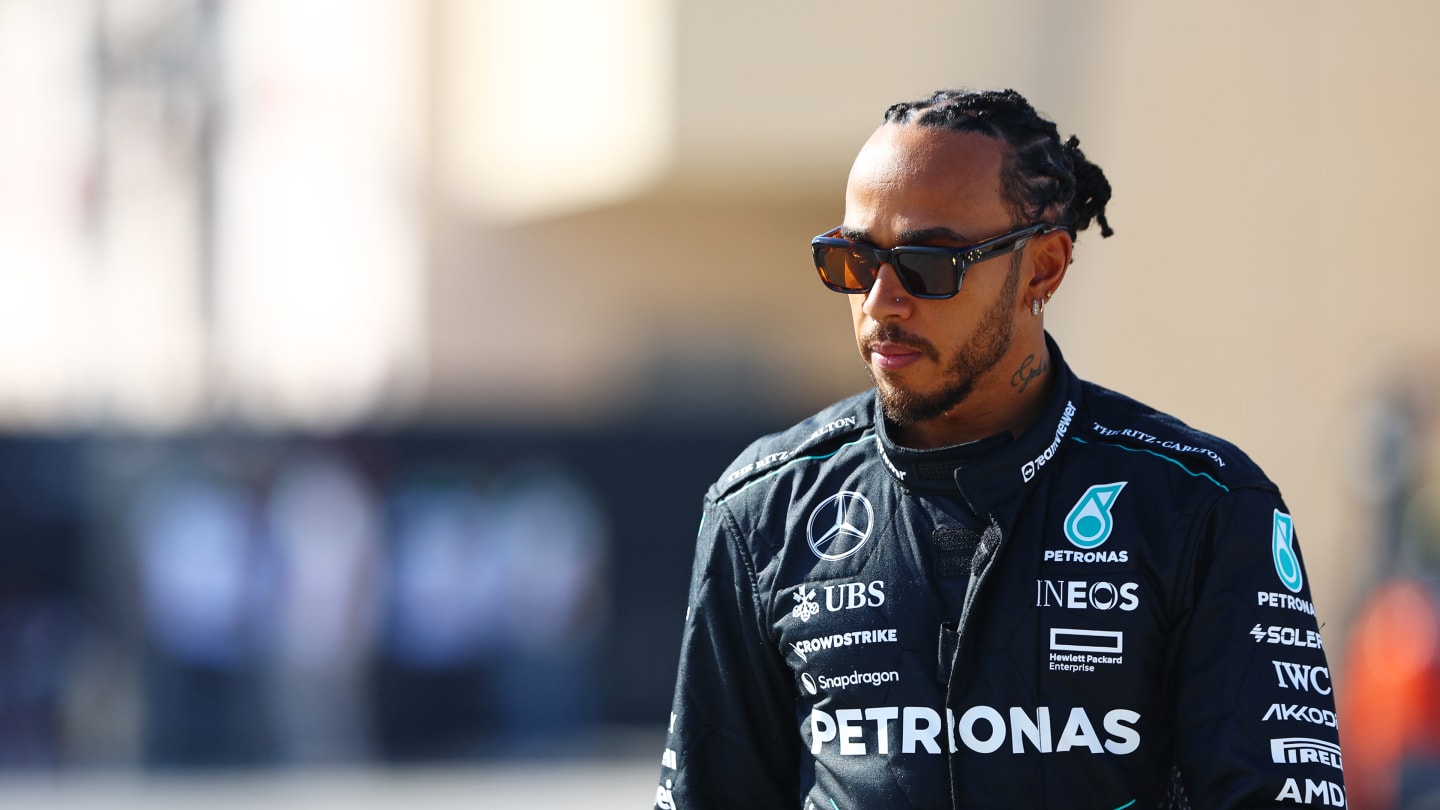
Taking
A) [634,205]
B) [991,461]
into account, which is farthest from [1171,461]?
[634,205]

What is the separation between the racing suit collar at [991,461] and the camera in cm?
271

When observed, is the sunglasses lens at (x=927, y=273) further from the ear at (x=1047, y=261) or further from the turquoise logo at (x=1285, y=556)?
the turquoise logo at (x=1285, y=556)

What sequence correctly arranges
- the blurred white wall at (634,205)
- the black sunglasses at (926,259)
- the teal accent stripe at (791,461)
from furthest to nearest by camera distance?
the blurred white wall at (634,205) < the teal accent stripe at (791,461) < the black sunglasses at (926,259)

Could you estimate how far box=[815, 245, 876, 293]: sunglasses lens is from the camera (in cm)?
274

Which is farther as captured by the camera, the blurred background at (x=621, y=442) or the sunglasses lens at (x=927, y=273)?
the blurred background at (x=621, y=442)

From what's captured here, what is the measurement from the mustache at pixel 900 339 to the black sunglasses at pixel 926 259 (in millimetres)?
61

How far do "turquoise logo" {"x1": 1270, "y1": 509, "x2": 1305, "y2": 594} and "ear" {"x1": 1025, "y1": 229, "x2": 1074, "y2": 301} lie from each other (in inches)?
17.3

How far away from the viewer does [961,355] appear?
2721 millimetres

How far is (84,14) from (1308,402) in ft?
42.9

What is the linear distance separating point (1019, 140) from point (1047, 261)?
173 millimetres

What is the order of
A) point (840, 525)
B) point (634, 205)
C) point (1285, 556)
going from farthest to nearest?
point (634, 205) < point (840, 525) < point (1285, 556)

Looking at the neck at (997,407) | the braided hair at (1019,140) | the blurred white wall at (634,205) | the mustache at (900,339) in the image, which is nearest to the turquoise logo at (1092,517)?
the neck at (997,407)

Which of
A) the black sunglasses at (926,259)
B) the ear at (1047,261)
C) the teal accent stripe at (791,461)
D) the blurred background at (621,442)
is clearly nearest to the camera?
the black sunglasses at (926,259)

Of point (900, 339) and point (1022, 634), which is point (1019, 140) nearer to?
point (900, 339)
